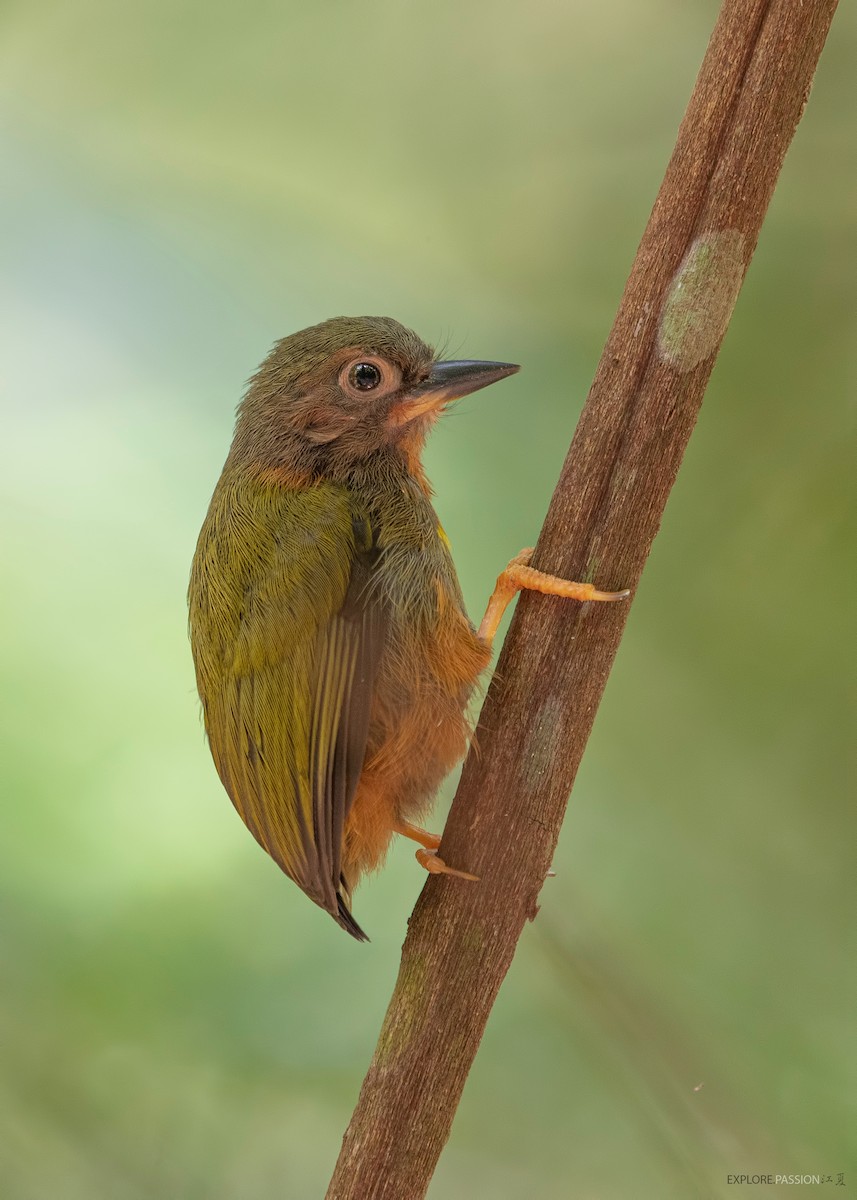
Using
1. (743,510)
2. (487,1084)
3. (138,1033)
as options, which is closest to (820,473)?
(743,510)

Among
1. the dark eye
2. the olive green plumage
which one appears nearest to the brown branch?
the olive green plumage

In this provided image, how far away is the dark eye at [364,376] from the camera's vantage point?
1.73 metres

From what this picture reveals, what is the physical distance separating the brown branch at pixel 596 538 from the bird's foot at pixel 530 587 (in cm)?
2

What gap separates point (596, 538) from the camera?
1424 millimetres

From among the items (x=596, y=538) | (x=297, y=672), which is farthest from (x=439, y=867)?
(x=596, y=538)

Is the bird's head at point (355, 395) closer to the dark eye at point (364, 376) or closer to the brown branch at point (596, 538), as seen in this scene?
the dark eye at point (364, 376)

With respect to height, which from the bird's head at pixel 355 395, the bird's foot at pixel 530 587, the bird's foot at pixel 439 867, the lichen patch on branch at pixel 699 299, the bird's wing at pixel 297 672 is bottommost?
the bird's foot at pixel 439 867

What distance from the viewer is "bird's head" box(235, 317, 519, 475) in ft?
5.65

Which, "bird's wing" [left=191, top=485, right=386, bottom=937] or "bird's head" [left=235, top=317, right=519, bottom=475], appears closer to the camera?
"bird's wing" [left=191, top=485, right=386, bottom=937]

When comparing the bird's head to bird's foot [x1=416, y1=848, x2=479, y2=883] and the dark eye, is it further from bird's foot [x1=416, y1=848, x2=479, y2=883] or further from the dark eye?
bird's foot [x1=416, y1=848, x2=479, y2=883]

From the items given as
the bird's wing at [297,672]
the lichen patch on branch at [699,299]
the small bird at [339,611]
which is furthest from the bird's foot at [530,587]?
the lichen patch on branch at [699,299]

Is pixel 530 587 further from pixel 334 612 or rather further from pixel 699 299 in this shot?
pixel 699 299

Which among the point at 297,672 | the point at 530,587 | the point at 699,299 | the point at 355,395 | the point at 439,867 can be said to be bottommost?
the point at 439,867

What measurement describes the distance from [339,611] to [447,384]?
445 mm
